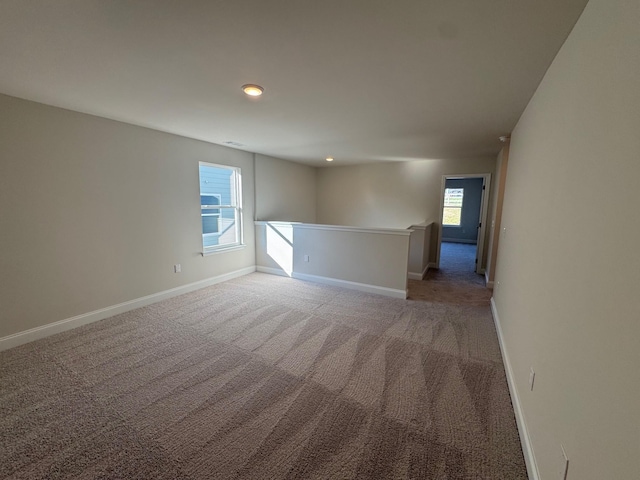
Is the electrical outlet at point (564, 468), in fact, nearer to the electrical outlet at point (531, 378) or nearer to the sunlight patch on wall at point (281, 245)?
the electrical outlet at point (531, 378)

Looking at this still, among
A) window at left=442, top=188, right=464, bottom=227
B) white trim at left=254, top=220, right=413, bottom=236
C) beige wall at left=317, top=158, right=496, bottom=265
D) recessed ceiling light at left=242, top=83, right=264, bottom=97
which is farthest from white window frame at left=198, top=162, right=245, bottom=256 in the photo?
window at left=442, top=188, right=464, bottom=227

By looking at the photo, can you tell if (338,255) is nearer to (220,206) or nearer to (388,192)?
(220,206)

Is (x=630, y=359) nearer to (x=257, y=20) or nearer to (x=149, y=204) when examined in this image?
(x=257, y=20)

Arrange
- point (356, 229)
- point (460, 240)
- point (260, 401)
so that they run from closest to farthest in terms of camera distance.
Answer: point (260, 401) → point (356, 229) → point (460, 240)

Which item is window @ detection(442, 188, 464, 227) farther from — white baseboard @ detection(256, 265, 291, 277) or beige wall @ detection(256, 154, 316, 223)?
white baseboard @ detection(256, 265, 291, 277)

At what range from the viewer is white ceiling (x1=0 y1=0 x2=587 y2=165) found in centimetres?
132

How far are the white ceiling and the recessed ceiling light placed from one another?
0.19 feet

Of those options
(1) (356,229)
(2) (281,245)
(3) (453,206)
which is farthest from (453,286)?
(3) (453,206)

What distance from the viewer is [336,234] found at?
4.52 meters

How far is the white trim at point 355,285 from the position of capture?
13.4ft

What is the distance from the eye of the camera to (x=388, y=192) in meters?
6.30

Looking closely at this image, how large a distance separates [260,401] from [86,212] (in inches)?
112

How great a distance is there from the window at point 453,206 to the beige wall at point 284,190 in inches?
212

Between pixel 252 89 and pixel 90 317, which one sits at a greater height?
pixel 252 89
